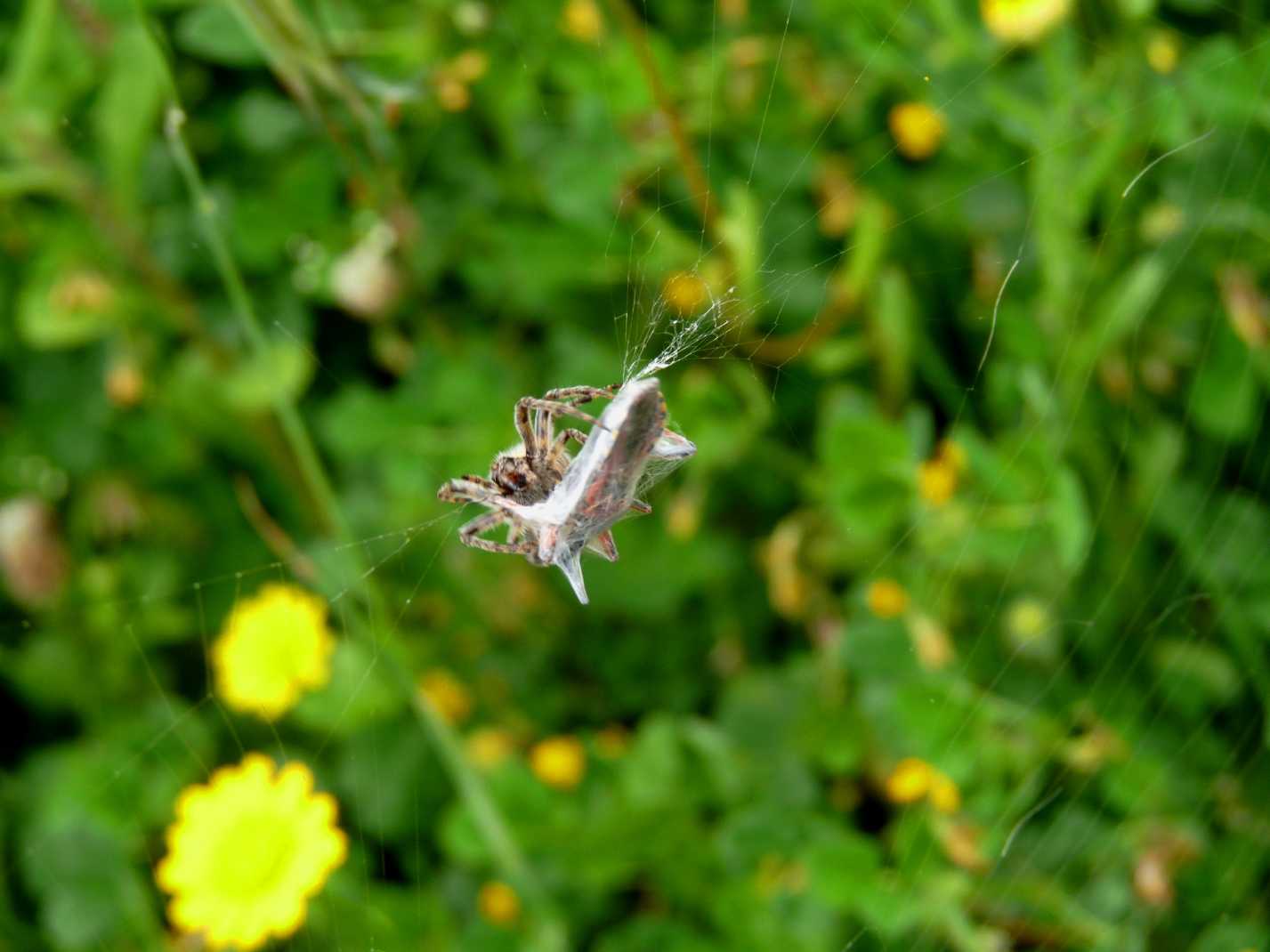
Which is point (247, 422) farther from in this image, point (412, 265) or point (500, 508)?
point (500, 508)

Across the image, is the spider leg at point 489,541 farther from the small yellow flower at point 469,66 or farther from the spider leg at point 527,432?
the small yellow flower at point 469,66

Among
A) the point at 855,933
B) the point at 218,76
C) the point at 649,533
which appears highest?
the point at 218,76

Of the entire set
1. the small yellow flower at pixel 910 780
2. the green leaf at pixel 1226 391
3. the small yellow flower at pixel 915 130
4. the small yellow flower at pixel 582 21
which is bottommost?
the small yellow flower at pixel 910 780

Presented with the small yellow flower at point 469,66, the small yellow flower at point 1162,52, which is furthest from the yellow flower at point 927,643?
the small yellow flower at point 469,66

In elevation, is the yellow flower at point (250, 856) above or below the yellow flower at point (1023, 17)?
below

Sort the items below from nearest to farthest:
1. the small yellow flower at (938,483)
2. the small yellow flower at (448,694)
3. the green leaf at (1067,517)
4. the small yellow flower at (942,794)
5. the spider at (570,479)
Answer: the spider at (570,479)
the green leaf at (1067,517)
the small yellow flower at (942,794)
the small yellow flower at (938,483)
the small yellow flower at (448,694)

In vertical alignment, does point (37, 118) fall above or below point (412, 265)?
above

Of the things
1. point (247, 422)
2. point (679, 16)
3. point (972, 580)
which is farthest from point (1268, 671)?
point (247, 422)

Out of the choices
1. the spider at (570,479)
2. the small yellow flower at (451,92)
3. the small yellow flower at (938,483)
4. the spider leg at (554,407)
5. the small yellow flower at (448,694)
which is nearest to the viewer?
the spider at (570,479)
